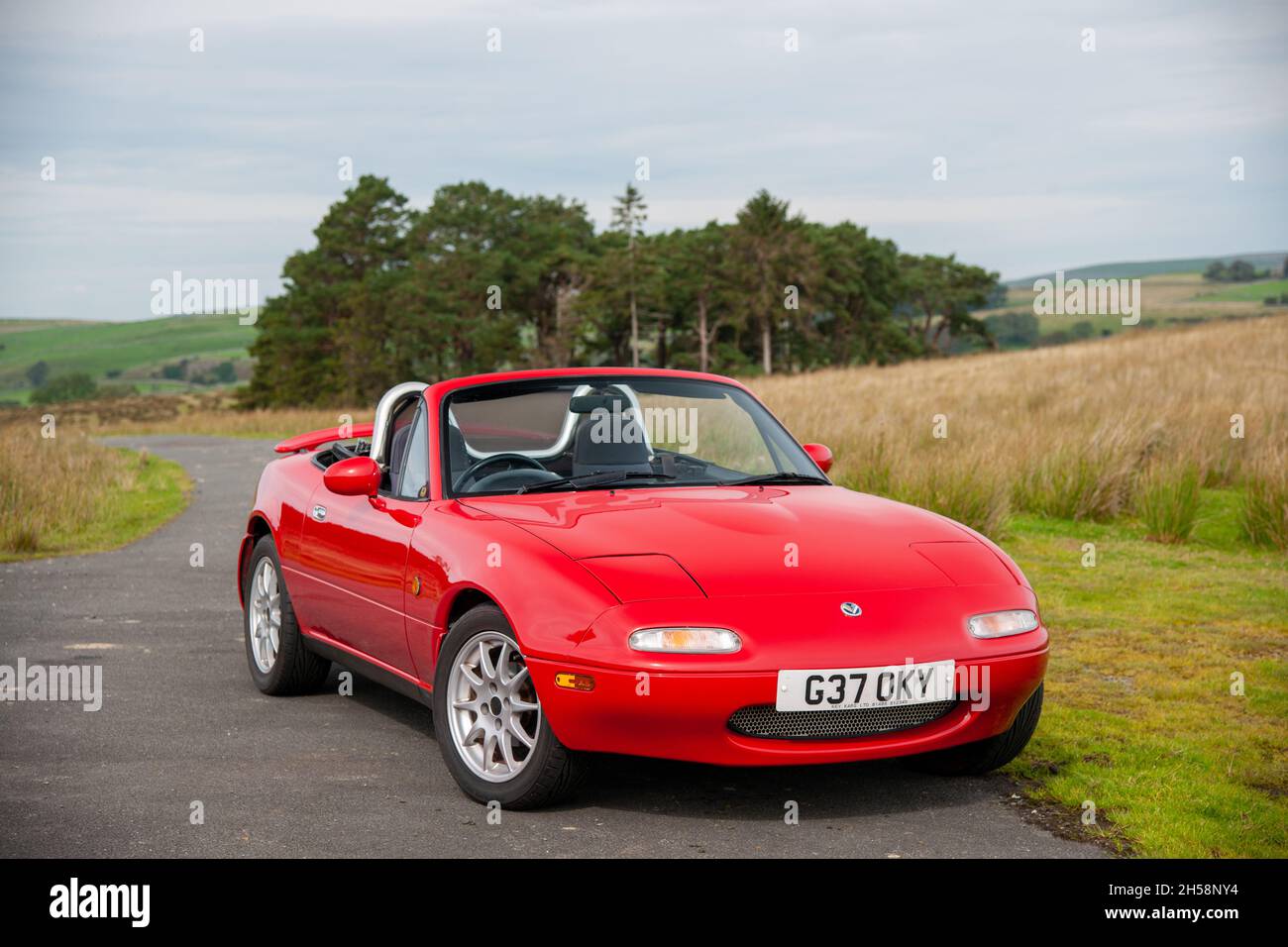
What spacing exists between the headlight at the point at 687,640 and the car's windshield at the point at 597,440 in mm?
1402

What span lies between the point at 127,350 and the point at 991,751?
15147 cm

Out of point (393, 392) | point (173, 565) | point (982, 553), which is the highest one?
point (393, 392)

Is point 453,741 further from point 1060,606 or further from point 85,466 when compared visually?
point 85,466

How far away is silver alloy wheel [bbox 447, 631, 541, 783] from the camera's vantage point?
525 centimetres

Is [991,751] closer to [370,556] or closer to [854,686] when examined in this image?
[854,686]

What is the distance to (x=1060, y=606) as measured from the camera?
9.86 metres

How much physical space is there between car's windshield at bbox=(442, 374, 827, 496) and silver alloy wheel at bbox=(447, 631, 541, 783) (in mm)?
911

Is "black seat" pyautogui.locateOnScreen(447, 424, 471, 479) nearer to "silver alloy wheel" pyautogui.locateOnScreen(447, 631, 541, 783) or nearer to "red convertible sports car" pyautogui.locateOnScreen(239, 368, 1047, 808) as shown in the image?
"red convertible sports car" pyautogui.locateOnScreen(239, 368, 1047, 808)

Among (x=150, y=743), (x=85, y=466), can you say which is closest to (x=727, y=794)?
(x=150, y=743)

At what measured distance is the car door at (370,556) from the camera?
608cm

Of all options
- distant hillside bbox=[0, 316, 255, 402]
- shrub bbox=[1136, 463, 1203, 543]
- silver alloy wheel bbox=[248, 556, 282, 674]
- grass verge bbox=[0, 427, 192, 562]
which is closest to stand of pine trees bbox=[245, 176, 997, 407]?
→ distant hillside bbox=[0, 316, 255, 402]

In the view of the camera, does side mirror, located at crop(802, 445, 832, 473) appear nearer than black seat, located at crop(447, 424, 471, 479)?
No
